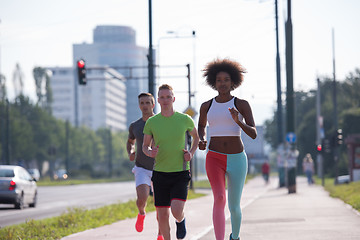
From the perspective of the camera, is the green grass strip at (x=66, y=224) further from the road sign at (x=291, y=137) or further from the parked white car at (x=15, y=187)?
the road sign at (x=291, y=137)

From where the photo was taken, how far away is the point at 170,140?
8805 mm

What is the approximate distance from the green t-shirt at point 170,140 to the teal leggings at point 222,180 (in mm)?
318

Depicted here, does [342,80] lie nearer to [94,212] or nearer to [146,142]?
[94,212]

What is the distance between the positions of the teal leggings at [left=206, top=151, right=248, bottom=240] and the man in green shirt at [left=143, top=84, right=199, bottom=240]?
27 centimetres

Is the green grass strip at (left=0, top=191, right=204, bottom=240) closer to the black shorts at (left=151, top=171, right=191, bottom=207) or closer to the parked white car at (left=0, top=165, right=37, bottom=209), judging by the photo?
the black shorts at (left=151, top=171, right=191, bottom=207)

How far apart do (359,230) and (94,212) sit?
319 inches

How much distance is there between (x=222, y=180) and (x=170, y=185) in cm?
58

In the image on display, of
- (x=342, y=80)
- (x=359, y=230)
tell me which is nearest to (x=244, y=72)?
(x=359, y=230)

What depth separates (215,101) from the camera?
8.90 metres

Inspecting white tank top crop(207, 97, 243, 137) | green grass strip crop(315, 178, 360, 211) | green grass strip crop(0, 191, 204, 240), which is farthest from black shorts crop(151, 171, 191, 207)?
green grass strip crop(315, 178, 360, 211)

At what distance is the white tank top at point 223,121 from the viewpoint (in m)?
8.70

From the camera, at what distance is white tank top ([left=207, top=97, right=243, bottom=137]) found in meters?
8.70

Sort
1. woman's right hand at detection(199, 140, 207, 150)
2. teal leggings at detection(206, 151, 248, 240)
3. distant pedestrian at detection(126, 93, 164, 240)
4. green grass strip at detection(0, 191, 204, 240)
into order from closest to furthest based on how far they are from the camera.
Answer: woman's right hand at detection(199, 140, 207, 150), teal leggings at detection(206, 151, 248, 240), distant pedestrian at detection(126, 93, 164, 240), green grass strip at detection(0, 191, 204, 240)

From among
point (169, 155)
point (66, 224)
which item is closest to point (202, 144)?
point (169, 155)
